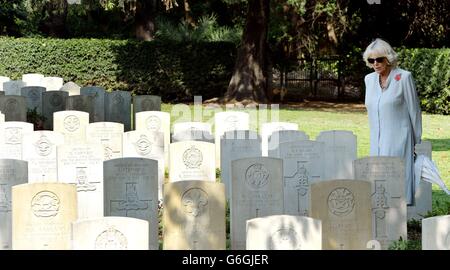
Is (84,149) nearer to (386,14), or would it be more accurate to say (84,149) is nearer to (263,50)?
(263,50)

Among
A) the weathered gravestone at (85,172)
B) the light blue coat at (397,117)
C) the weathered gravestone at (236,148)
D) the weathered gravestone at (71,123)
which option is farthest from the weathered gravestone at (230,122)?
the light blue coat at (397,117)

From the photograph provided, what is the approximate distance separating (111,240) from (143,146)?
510cm

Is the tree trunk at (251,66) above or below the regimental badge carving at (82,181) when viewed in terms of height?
above

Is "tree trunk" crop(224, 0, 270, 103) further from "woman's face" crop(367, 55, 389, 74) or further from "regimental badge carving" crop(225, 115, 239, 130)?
"woman's face" crop(367, 55, 389, 74)

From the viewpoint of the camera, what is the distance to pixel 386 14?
1186 inches

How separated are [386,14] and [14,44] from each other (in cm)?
1270

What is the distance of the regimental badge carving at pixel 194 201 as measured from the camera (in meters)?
8.59

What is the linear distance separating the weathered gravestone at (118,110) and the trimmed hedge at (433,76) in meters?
10.8

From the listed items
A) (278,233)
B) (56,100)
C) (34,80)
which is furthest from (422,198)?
(34,80)

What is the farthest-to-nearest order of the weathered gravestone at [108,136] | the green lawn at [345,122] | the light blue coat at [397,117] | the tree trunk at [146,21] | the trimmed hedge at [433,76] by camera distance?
the tree trunk at [146,21], the trimmed hedge at [433,76], the green lawn at [345,122], the weathered gravestone at [108,136], the light blue coat at [397,117]

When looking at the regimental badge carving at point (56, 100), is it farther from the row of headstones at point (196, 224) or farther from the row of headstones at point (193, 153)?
the row of headstones at point (196, 224)

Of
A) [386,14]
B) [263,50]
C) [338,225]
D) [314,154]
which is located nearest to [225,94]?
[263,50]

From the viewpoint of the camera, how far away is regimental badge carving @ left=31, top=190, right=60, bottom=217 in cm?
809

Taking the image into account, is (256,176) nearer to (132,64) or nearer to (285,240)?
(285,240)
